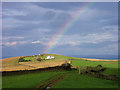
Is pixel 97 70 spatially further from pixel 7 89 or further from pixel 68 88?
pixel 7 89

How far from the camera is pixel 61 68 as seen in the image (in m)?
59.5

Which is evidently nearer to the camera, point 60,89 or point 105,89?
point 60,89

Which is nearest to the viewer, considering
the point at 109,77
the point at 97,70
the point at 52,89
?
the point at 52,89

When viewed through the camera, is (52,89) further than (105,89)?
No

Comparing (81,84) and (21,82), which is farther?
(21,82)

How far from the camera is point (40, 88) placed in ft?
83.0

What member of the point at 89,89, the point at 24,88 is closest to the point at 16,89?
the point at 24,88

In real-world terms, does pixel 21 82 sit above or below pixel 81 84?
above

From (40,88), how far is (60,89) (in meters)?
3.15

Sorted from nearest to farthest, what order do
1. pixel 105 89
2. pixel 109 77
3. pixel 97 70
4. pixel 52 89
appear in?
pixel 52 89 < pixel 105 89 < pixel 109 77 < pixel 97 70

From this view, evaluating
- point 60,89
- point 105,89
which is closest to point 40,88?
point 60,89

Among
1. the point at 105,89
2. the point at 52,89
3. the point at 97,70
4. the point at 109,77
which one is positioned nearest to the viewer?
the point at 52,89

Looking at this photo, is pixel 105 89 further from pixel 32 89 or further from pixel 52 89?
pixel 32 89

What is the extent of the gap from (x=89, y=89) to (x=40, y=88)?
7.55 meters
